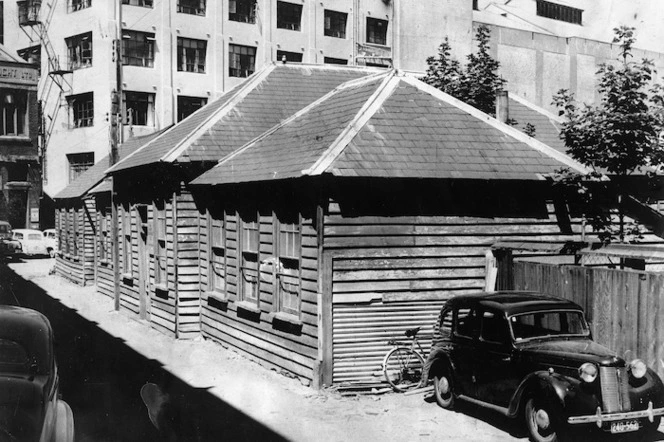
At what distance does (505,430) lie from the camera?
8.89 meters

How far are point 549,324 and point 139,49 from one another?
37.5m

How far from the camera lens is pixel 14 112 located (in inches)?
1672

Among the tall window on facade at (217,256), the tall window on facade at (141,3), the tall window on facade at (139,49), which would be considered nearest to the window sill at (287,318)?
the tall window on facade at (217,256)

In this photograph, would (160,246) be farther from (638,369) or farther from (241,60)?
(241,60)

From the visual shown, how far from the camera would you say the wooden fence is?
908 cm

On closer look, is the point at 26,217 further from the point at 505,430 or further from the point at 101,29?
the point at 505,430

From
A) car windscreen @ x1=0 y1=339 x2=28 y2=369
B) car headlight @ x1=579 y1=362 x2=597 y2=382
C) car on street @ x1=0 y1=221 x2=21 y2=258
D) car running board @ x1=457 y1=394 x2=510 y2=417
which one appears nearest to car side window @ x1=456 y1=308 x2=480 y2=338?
car running board @ x1=457 y1=394 x2=510 y2=417

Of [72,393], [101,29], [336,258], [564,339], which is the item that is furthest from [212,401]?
[101,29]

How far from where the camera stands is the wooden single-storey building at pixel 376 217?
36.1 feet

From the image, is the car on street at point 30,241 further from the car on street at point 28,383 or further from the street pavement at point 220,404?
the car on street at point 28,383

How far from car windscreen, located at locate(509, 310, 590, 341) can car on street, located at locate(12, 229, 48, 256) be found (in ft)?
118

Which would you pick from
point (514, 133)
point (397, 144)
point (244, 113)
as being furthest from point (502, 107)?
point (244, 113)

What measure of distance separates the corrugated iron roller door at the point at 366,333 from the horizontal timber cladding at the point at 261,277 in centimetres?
42

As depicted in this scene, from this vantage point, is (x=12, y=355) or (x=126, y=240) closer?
(x=12, y=355)
